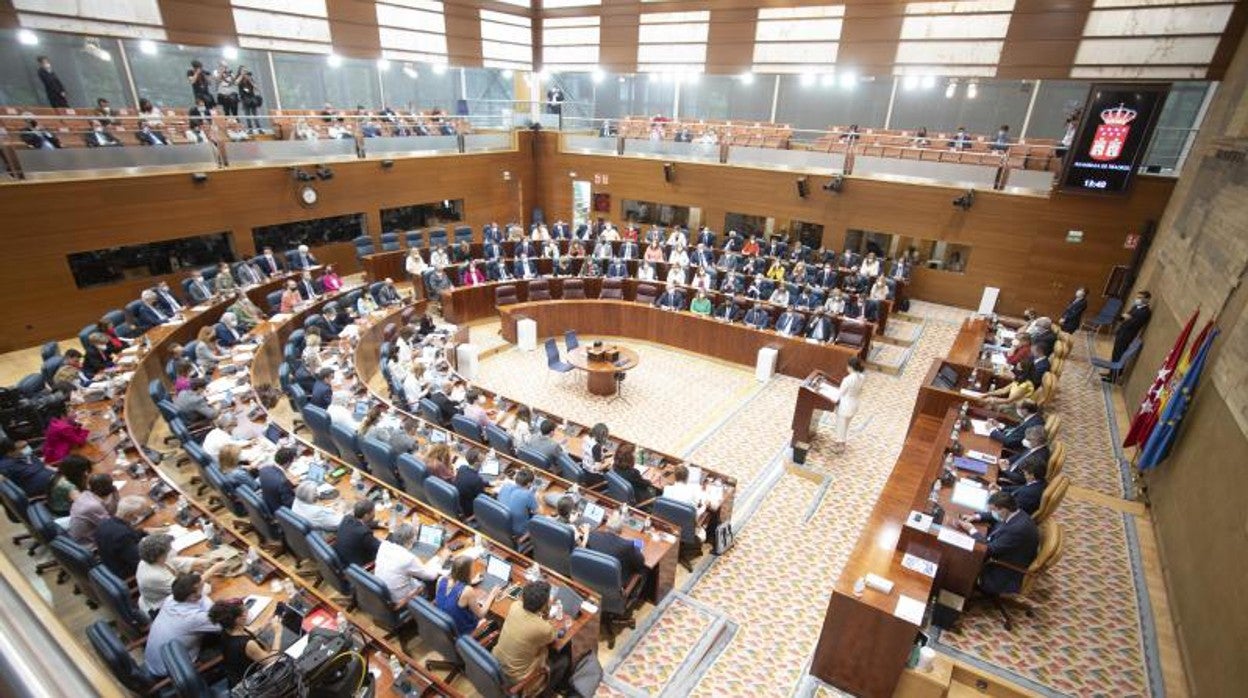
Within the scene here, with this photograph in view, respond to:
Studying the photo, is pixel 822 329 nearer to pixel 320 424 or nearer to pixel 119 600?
pixel 320 424

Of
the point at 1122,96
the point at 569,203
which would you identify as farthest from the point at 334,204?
the point at 1122,96

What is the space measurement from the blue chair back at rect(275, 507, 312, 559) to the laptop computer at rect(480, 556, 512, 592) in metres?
1.73

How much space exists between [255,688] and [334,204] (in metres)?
14.5

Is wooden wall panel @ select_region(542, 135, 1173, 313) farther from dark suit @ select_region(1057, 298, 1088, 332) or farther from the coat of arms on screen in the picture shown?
dark suit @ select_region(1057, 298, 1088, 332)

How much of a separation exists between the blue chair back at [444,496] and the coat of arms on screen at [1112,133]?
14.5 m

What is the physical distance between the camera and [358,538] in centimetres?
558

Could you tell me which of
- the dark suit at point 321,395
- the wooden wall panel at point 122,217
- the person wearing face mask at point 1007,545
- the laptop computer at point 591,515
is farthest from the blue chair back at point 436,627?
the wooden wall panel at point 122,217

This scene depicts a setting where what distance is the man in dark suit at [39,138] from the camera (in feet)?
36.4

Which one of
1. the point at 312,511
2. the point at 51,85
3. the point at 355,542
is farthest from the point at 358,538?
the point at 51,85

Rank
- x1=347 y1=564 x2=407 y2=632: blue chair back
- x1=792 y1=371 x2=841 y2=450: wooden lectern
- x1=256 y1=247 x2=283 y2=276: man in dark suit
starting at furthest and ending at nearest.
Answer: x1=256 y1=247 x2=283 y2=276: man in dark suit
x1=792 y1=371 x2=841 y2=450: wooden lectern
x1=347 y1=564 x2=407 y2=632: blue chair back

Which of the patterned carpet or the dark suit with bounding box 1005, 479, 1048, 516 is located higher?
the dark suit with bounding box 1005, 479, 1048, 516

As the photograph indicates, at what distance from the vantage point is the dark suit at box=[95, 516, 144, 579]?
17.7 ft

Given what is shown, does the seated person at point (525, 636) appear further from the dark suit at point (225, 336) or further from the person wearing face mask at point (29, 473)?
the dark suit at point (225, 336)

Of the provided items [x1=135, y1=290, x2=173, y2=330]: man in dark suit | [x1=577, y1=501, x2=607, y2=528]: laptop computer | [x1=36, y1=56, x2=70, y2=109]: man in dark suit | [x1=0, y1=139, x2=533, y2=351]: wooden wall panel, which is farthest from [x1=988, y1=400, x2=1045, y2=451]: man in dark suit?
[x1=36, y1=56, x2=70, y2=109]: man in dark suit
